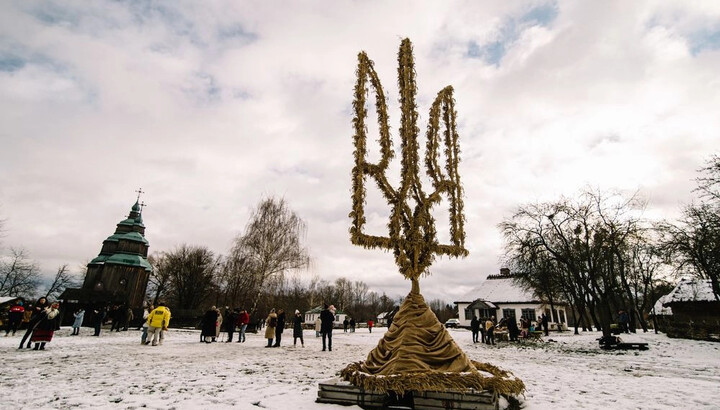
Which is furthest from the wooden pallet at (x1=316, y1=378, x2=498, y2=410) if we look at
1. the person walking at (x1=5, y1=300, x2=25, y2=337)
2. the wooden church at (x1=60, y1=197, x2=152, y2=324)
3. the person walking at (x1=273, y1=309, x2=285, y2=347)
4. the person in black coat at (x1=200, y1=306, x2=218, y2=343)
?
the wooden church at (x1=60, y1=197, x2=152, y2=324)

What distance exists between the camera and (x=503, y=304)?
44781mm

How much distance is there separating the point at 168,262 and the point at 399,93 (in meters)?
58.6

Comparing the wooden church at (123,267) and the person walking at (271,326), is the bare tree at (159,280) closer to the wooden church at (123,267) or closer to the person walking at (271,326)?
the wooden church at (123,267)

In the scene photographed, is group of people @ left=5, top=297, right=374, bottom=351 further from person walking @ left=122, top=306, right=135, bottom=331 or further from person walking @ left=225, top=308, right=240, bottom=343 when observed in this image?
person walking @ left=122, top=306, right=135, bottom=331

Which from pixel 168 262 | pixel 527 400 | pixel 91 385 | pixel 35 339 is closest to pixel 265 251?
pixel 35 339

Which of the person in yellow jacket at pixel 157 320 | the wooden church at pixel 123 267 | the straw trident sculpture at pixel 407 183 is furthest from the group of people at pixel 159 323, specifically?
the wooden church at pixel 123 267

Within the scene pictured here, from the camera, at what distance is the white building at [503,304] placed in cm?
4297

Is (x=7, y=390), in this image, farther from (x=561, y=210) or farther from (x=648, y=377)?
(x=561, y=210)

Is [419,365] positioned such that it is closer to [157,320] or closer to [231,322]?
[157,320]

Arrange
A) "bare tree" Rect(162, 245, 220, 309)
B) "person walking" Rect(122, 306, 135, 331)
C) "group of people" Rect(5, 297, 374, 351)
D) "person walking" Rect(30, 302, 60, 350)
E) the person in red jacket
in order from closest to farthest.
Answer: "person walking" Rect(30, 302, 60, 350)
"group of people" Rect(5, 297, 374, 351)
the person in red jacket
"person walking" Rect(122, 306, 135, 331)
"bare tree" Rect(162, 245, 220, 309)

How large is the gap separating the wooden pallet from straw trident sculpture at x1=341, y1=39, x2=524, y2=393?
0.40 ft

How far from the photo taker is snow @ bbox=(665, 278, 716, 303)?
22750mm

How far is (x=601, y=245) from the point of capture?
73.5 feet

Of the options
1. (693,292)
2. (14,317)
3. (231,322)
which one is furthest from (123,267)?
(693,292)
